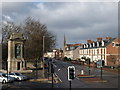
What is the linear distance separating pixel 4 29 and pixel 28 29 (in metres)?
7.37

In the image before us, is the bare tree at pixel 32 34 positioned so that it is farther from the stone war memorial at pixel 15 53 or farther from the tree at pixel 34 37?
Result: the stone war memorial at pixel 15 53

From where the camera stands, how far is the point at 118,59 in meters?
63.7

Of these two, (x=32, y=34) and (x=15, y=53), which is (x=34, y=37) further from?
(x=15, y=53)

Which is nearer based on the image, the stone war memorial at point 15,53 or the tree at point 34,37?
the stone war memorial at point 15,53

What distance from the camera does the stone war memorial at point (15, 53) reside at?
142 ft

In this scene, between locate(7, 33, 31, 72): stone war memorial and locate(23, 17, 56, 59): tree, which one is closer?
locate(7, 33, 31, 72): stone war memorial

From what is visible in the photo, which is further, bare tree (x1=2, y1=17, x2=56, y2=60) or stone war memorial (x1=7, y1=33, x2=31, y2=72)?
bare tree (x1=2, y1=17, x2=56, y2=60)

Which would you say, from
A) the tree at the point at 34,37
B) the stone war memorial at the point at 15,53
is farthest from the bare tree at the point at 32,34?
A: the stone war memorial at the point at 15,53

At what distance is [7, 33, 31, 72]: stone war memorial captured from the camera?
43219mm

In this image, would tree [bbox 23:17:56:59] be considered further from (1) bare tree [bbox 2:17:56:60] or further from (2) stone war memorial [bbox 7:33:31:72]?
(2) stone war memorial [bbox 7:33:31:72]

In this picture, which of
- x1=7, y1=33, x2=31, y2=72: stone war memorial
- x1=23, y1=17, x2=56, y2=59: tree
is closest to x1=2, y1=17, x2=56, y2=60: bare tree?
x1=23, y1=17, x2=56, y2=59: tree

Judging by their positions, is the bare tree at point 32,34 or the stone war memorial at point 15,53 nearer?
the stone war memorial at point 15,53

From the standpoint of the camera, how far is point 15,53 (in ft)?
144

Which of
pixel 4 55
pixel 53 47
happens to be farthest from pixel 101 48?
pixel 4 55
